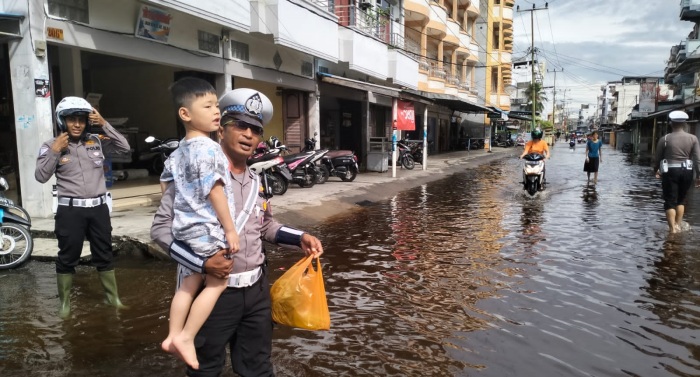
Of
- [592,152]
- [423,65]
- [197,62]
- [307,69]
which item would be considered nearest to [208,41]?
[197,62]

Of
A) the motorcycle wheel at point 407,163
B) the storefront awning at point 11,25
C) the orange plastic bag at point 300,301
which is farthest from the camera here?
the motorcycle wheel at point 407,163

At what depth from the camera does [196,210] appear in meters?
2.15

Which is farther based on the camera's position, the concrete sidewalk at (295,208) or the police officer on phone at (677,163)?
the police officer on phone at (677,163)

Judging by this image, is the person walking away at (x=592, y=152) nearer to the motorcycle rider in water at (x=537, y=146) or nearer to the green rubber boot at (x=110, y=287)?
the motorcycle rider in water at (x=537, y=146)

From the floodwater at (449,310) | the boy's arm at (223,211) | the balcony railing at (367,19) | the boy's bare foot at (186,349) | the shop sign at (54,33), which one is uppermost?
the balcony railing at (367,19)

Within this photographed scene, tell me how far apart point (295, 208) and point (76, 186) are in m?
5.98

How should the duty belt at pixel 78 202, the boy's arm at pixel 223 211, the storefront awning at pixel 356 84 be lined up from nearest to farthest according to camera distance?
1. the boy's arm at pixel 223 211
2. the duty belt at pixel 78 202
3. the storefront awning at pixel 356 84

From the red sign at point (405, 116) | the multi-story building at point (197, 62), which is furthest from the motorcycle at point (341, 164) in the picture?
the red sign at point (405, 116)

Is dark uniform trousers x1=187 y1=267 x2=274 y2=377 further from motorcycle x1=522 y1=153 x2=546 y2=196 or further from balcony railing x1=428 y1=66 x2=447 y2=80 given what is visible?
balcony railing x1=428 y1=66 x2=447 y2=80

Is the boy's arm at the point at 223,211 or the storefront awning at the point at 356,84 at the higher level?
the storefront awning at the point at 356,84

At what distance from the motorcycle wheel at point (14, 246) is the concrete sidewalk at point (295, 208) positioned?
23 centimetres

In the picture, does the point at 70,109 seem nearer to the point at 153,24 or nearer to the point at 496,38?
the point at 153,24

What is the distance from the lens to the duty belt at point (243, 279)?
2289mm

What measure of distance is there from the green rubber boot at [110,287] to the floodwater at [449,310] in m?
0.11
